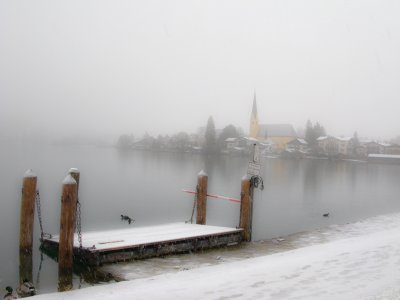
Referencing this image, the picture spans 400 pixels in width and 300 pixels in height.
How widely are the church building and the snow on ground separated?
553 ft

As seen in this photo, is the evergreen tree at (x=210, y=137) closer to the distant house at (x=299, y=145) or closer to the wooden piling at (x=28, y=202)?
the distant house at (x=299, y=145)

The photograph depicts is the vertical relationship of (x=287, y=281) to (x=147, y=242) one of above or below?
above

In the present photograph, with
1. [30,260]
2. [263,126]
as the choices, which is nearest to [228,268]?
[30,260]

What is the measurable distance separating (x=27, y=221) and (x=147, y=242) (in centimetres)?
409

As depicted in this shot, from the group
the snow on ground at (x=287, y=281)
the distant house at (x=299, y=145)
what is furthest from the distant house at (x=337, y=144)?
the snow on ground at (x=287, y=281)

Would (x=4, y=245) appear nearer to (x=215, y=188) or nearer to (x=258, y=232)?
(x=258, y=232)

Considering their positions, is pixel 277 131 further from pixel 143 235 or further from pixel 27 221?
pixel 27 221

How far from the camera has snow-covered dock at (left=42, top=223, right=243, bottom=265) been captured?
12820 mm

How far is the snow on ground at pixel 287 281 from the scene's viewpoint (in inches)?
310

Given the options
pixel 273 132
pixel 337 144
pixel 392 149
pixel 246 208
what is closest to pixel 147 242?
pixel 246 208

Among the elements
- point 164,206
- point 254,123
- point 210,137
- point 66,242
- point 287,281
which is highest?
point 254,123

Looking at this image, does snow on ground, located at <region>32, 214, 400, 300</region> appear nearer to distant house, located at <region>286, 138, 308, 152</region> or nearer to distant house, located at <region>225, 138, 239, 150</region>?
distant house, located at <region>225, 138, 239, 150</region>

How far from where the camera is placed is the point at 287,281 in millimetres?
8633

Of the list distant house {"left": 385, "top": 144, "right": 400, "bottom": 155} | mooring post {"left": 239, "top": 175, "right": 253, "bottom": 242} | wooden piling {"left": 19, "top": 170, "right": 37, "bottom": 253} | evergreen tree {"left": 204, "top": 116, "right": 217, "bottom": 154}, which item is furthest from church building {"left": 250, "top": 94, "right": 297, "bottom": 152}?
wooden piling {"left": 19, "top": 170, "right": 37, "bottom": 253}
